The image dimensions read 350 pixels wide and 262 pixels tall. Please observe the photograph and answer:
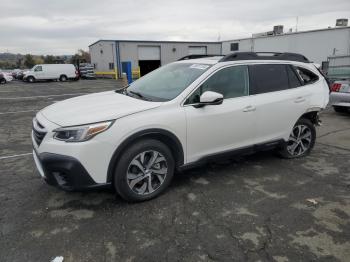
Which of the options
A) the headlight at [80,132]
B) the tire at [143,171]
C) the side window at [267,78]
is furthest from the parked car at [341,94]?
the headlight at [80,132]

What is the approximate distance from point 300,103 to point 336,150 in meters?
1.52

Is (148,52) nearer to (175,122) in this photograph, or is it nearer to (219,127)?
(219,127)

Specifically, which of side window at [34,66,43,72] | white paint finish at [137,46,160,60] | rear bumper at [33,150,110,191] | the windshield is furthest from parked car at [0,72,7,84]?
rear bumper at [33,150,110,191]

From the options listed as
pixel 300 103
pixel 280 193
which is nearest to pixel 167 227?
pixel 280 193

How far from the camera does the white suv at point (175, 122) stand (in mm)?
3178

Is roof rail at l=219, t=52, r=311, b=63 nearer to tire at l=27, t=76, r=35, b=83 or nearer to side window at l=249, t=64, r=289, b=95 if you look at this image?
side window at l=249, t=64, r=289, b=95

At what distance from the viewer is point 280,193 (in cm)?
392

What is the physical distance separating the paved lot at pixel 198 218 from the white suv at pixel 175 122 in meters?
0.39

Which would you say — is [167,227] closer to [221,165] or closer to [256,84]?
[221,165]

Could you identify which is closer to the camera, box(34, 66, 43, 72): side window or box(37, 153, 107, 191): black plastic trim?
box(37, 153, 107, 191): black plastic trim

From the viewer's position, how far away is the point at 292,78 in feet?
16.1

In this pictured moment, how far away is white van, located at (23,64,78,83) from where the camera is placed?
31497 mm

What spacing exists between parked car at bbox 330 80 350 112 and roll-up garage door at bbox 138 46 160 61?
32.2m

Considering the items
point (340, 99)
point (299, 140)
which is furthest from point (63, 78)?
point (299, 140)
